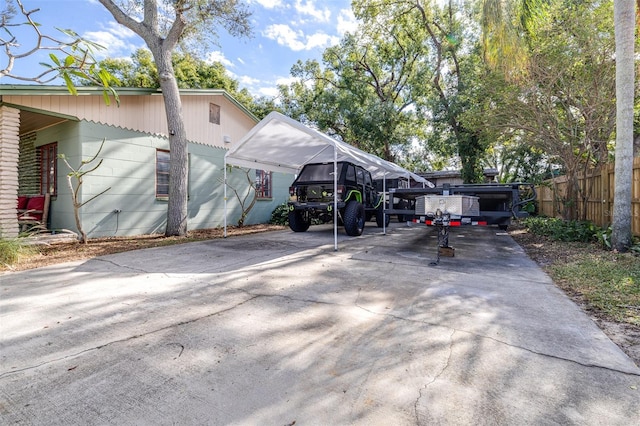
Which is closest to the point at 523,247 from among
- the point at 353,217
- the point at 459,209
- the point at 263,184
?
the point at 459,209

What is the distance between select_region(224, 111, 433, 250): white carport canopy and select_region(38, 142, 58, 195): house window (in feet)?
15.5

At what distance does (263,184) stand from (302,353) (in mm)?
10937

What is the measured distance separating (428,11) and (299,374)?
18477 millimetres

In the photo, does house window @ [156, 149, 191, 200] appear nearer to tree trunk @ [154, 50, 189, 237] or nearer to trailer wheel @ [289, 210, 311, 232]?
tree trunk @ [154, 50, 189, 237]

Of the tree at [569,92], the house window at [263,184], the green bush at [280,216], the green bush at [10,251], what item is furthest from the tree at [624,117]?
the green bush at [10,251]

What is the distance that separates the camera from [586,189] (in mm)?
8406

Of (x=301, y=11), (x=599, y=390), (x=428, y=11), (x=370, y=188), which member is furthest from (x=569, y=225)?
(x=301, y=11)

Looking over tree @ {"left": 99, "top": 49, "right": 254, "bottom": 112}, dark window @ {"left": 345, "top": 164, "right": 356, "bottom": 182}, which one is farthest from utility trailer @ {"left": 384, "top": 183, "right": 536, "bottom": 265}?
tree @ {"left": 99, "top": 49, "right": 254, "bottom": 112}

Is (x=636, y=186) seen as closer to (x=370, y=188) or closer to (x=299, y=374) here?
(x=370, y=188)

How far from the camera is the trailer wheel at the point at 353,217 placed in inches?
314

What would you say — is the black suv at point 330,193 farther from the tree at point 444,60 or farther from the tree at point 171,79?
the tree at point 444,60

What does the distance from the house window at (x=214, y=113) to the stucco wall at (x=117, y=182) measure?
1.19 metres

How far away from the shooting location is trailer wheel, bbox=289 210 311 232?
9.04m

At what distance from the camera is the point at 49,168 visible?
830cm
